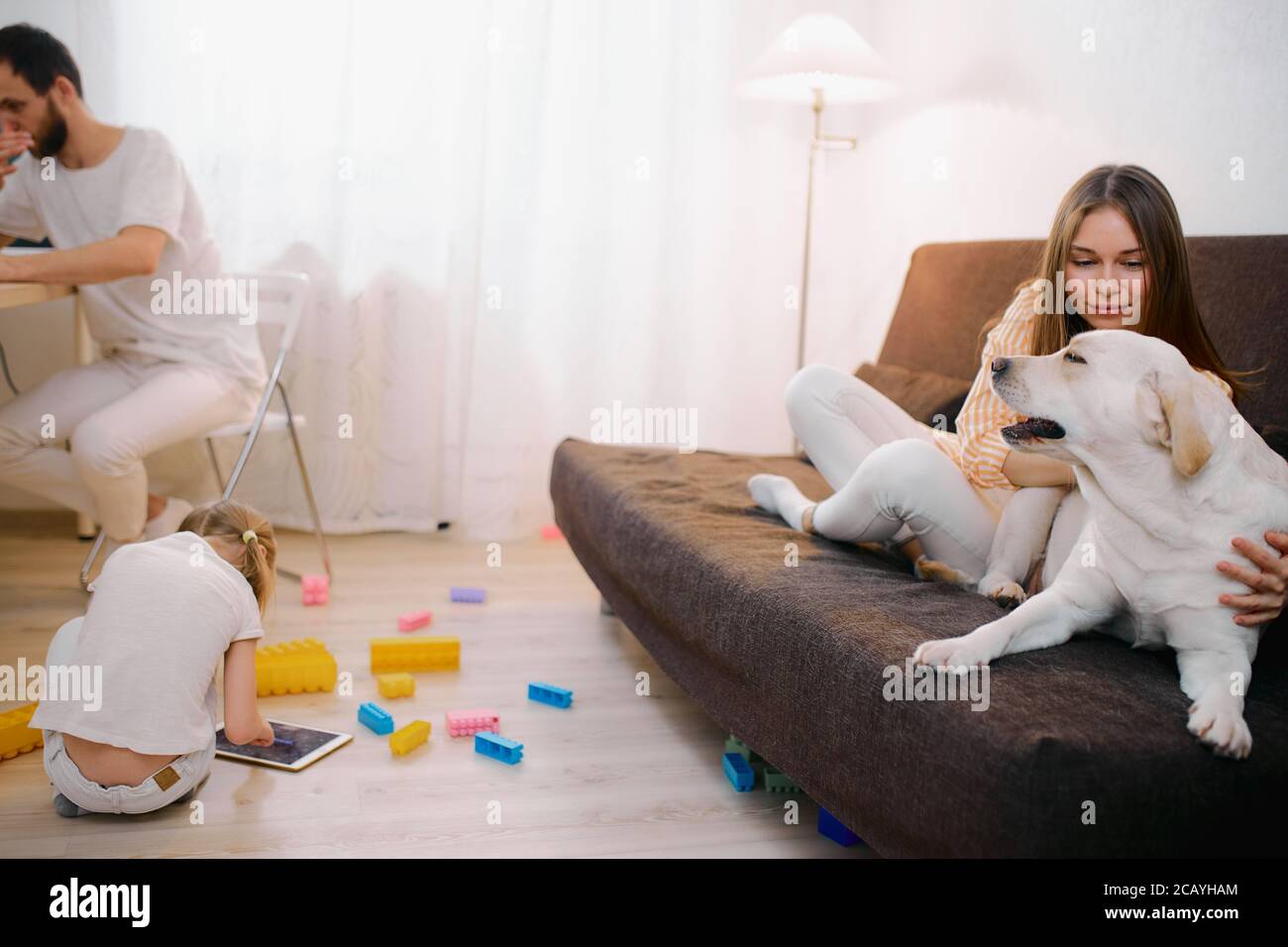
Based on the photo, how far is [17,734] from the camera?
70.0 inches

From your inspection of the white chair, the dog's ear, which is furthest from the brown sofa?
the white chair

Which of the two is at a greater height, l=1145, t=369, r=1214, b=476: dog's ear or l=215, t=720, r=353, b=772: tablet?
l=1145, t=369, r=1214, b=476: dog's ear

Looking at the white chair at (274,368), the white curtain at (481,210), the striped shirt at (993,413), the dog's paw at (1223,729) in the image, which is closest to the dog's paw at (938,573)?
the striped shirt at (993,413)

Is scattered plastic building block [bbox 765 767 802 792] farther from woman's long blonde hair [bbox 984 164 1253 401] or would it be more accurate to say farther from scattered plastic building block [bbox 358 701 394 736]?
woman's long blonde hair [bbox 984 164 1253 401]

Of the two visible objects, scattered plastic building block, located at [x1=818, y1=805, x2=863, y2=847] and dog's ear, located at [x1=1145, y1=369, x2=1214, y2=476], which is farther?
scattered plastic building block, located at [x1=818, y1=805, x2=863, y2=847]

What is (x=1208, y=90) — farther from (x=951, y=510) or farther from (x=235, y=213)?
(x=235, y=213)

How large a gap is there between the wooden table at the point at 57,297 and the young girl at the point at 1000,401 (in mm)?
1501

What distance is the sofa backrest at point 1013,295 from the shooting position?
5.73 ft

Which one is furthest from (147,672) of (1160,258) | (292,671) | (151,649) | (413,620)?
(1160,258)

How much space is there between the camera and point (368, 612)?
2.68 meters

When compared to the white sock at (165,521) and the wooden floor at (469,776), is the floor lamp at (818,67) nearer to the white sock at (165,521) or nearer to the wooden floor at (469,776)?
the wooden floor at (469,776)

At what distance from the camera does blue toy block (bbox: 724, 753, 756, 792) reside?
181 centimetres

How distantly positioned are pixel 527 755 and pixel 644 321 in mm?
1973

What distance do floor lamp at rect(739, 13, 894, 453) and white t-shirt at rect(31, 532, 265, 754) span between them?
2.17m
